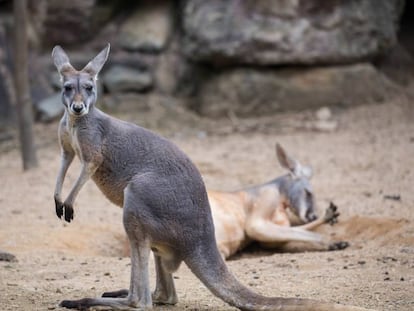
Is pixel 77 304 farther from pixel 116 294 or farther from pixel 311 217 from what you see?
pixel 311 217

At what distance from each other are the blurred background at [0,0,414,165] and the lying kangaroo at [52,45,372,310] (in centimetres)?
636

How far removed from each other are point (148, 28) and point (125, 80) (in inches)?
35.6

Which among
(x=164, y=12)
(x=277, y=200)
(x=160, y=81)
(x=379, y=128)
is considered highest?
(x=164, y=12)

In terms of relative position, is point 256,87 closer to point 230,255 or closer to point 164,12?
point 164,12

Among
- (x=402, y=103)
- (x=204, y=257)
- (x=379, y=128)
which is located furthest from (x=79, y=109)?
(x=402, y=103)

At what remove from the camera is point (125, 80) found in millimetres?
11648

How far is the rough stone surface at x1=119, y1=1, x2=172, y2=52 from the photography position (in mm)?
11875

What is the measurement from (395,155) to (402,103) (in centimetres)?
230

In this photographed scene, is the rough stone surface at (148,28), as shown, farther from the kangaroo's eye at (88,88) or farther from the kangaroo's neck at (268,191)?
the kangaroo's eye at (88,88)

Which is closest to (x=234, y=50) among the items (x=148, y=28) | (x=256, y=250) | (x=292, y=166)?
(x=148, y=28)

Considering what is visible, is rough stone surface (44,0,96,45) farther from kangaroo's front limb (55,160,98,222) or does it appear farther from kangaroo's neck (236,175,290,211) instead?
kangaroo's front limb (55,160,98,222)

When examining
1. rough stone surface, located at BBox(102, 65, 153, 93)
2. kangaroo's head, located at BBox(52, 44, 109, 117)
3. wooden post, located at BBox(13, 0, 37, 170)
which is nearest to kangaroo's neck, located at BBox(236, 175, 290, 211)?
kangaroo's head, located at BBox(52, 44, 109, 117)

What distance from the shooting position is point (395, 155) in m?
9.44

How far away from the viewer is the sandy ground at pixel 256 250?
519 centimetres
